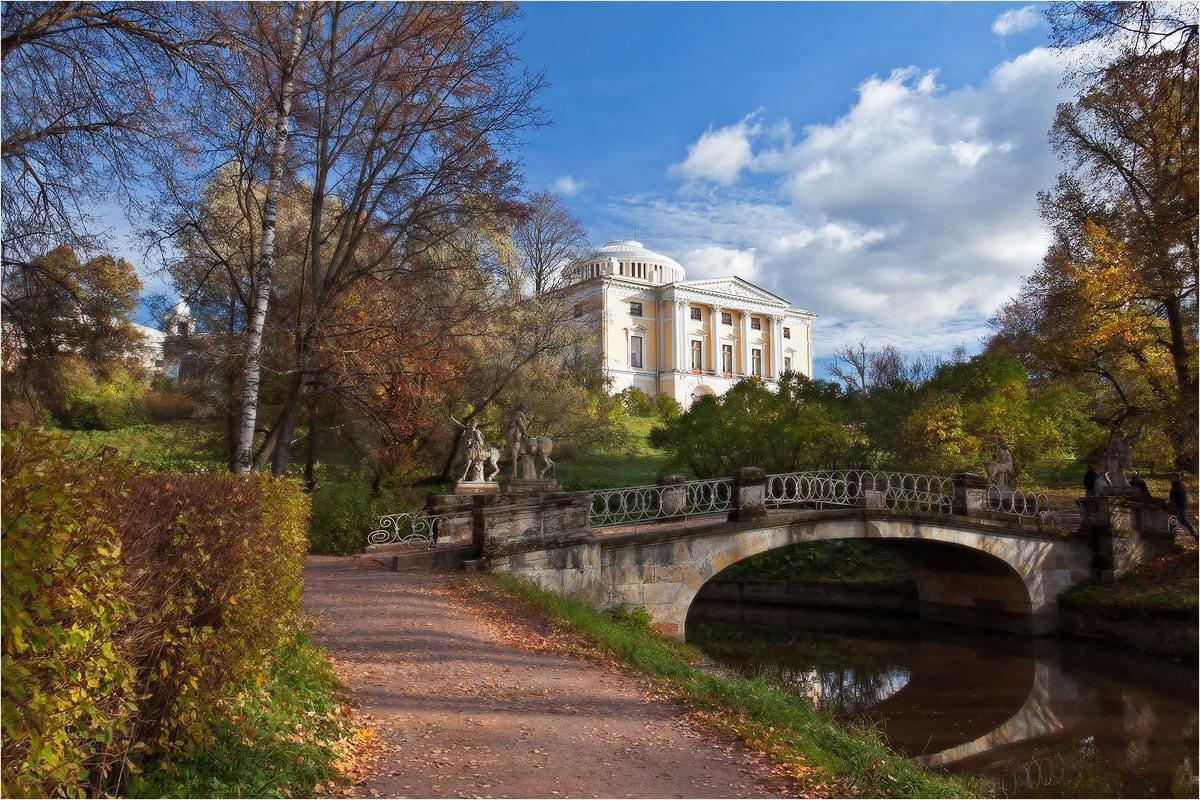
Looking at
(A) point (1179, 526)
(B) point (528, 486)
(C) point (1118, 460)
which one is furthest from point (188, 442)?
(A) point (1179, 526)

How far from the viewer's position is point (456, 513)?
16.5 meters

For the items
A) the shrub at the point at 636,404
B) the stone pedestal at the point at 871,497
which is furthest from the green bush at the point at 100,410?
the shrub at the point at 636,404

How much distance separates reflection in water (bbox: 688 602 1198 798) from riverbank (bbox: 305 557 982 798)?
360 centimetres

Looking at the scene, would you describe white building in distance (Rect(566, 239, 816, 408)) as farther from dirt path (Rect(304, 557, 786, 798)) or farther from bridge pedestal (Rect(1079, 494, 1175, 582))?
dirt path (Rect(304, 557, 786, 798))

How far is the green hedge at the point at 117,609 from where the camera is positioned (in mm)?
2572

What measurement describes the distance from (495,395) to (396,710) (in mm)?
20099

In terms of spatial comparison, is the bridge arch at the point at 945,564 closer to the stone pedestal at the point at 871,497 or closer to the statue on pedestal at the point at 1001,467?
the stone pedestal at the point at 871,497

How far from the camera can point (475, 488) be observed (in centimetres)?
1827

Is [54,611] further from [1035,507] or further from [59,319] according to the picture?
[1035,507]

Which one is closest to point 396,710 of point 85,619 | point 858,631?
point 85,619

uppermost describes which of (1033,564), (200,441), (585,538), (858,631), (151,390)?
(151,390)

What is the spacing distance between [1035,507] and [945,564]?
2.72m

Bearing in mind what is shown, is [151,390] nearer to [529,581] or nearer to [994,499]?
[529,581]

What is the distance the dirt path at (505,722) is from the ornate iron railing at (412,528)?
6.31m
